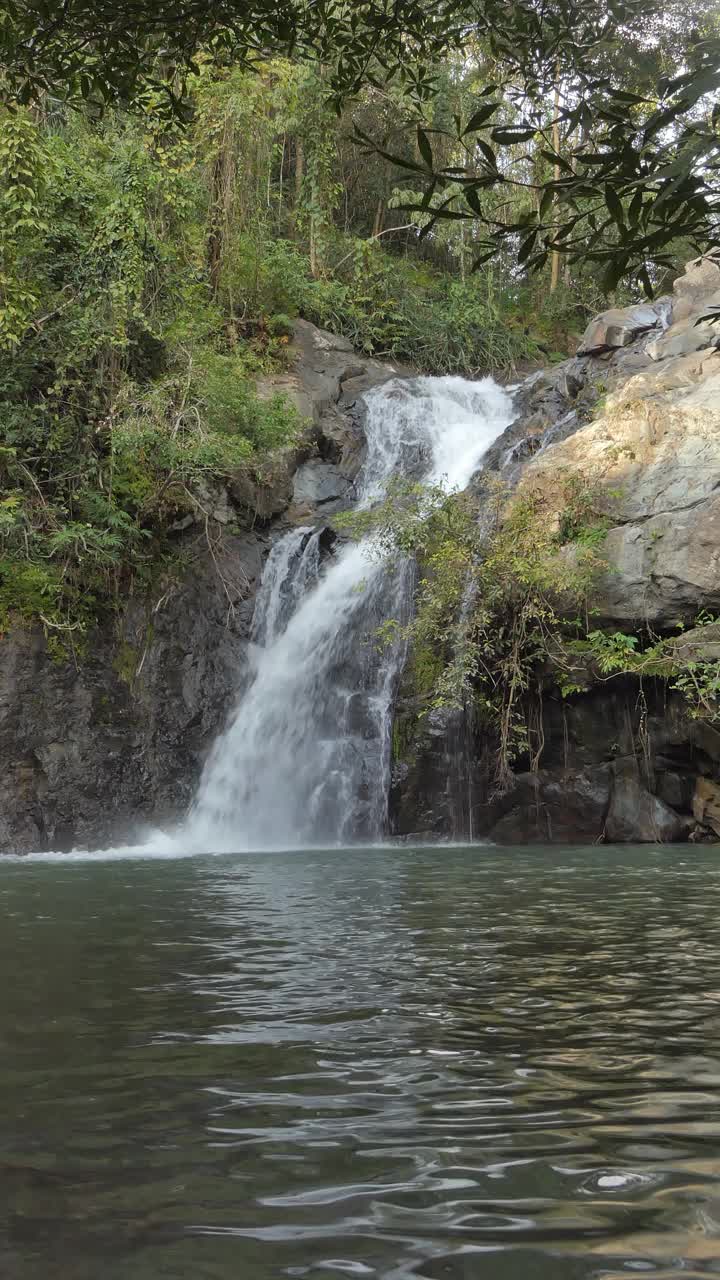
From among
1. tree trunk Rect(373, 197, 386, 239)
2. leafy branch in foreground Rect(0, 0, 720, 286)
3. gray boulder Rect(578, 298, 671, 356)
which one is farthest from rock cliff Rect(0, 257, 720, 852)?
tree trunk Rect(373, 197, 386, 239)

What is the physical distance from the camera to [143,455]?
54.4ft

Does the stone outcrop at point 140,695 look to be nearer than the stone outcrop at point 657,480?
No

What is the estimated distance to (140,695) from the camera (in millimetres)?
16328

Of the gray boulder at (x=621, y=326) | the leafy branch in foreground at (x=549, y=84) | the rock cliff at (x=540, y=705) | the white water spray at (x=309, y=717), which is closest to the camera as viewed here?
the leafy branch in foreground at (x=549, y=84)

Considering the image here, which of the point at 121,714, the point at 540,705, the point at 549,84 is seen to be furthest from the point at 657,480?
the point at 549,84

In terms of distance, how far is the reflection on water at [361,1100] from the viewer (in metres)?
2.15

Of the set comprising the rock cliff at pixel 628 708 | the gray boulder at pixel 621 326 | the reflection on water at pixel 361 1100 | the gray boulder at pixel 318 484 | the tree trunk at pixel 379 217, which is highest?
the tree trunk at pixel 379 217

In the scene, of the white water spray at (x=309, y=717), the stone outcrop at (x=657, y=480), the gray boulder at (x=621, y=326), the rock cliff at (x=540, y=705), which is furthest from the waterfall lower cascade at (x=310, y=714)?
the gray boulder at (x=621, y=326)

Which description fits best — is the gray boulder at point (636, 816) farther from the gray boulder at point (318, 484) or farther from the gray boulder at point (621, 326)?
the gray boulder at point (621, 326)

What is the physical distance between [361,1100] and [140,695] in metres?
13.7

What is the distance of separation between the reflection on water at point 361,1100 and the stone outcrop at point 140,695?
9.02 meters

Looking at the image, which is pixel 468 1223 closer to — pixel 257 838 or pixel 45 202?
pixel 257 838

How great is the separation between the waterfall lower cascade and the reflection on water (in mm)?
8463

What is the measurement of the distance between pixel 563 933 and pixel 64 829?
1061cm
